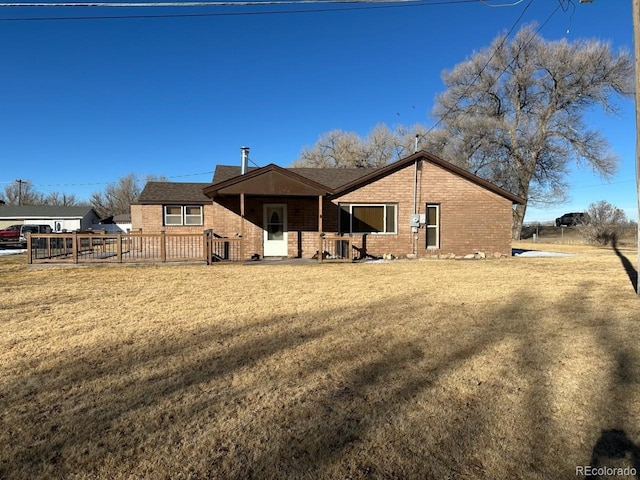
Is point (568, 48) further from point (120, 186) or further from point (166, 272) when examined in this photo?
point (120, 186)

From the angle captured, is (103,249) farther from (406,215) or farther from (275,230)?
(406,215)

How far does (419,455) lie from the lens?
Answer: 7.88 ft

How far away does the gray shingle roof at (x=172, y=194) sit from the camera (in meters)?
18.4

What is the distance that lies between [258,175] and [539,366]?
10.3m

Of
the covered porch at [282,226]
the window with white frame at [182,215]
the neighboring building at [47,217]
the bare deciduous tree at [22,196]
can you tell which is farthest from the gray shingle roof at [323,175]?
the bare deciduous tree at [22,196]

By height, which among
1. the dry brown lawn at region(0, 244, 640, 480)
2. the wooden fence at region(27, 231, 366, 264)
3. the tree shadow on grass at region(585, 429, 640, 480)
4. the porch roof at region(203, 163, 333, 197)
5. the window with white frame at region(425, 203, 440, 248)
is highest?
the porch roof at region(203, 163, 333, 197)

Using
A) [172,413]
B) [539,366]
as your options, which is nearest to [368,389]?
[172,413]

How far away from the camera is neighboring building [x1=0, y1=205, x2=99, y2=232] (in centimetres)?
4119

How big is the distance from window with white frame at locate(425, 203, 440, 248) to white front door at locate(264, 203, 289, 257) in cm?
558

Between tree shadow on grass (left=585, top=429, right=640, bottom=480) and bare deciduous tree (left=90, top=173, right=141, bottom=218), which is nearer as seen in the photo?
tree shadow on grass (left=585, top=429, right=640, bottom=480)

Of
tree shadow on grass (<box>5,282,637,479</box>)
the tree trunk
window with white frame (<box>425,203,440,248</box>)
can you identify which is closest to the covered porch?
window with white frame (<box>425,203,440,248</box>)

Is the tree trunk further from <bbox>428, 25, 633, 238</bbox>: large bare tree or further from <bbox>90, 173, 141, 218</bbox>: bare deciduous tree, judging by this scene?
<bbox>90, 173, 141, 218</bbox>: bare deciduous tree

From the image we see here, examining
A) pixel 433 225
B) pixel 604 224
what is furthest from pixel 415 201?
pixel 604 224

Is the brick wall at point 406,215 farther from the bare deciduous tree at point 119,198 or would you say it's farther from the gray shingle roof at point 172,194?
the bare deciduous tree at point 119,198
